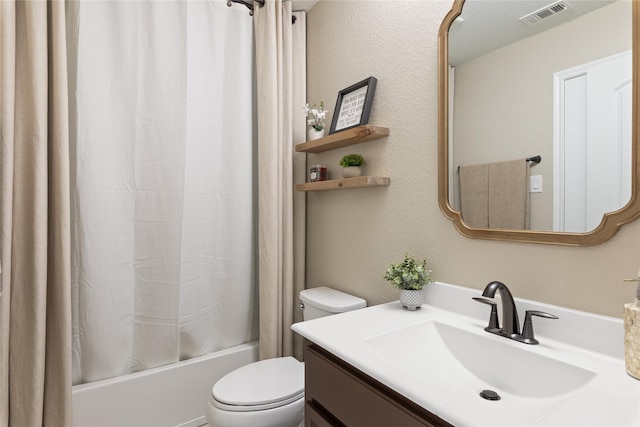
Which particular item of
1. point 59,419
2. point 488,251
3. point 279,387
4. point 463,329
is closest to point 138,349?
point 59,419

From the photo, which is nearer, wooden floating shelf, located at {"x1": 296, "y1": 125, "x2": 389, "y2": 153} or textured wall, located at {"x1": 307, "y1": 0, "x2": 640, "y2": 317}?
textured wall, located at {"x1": 307, "y1": 0, "x2": 640, "y2": 317}

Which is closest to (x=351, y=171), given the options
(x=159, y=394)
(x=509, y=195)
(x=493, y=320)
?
(x=509, y=195)

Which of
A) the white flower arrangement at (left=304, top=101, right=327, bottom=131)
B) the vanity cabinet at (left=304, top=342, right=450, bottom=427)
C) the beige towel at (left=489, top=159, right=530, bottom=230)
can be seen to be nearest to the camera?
the vanity cabinet at (left=304, top=342, right=450, bottom=427)

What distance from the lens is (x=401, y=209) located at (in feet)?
4.90

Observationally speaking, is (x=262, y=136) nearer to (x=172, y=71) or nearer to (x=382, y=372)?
(x=172, y=71)

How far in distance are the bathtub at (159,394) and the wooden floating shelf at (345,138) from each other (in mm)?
1185

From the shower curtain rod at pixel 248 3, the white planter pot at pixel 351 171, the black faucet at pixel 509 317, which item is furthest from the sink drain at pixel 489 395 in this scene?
the shower curtain rod at pixel 248 3

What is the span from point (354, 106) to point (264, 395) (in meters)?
1.33

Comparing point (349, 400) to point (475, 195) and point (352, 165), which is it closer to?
point (475, 195)

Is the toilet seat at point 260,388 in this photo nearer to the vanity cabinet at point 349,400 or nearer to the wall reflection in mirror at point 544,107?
the vanity cabinet at point 349,400

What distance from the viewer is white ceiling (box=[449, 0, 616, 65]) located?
3.31ft

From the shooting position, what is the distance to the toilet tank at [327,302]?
62.3 inches

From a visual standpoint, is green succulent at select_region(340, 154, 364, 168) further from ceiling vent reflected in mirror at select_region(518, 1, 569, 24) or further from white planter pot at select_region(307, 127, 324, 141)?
ceiling vent reflected in mirror at select_region(518, 1, 569, 24)

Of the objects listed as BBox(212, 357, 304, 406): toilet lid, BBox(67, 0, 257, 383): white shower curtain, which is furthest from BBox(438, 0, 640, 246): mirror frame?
BBox(67, 0, 257, 383): white shower curtain
